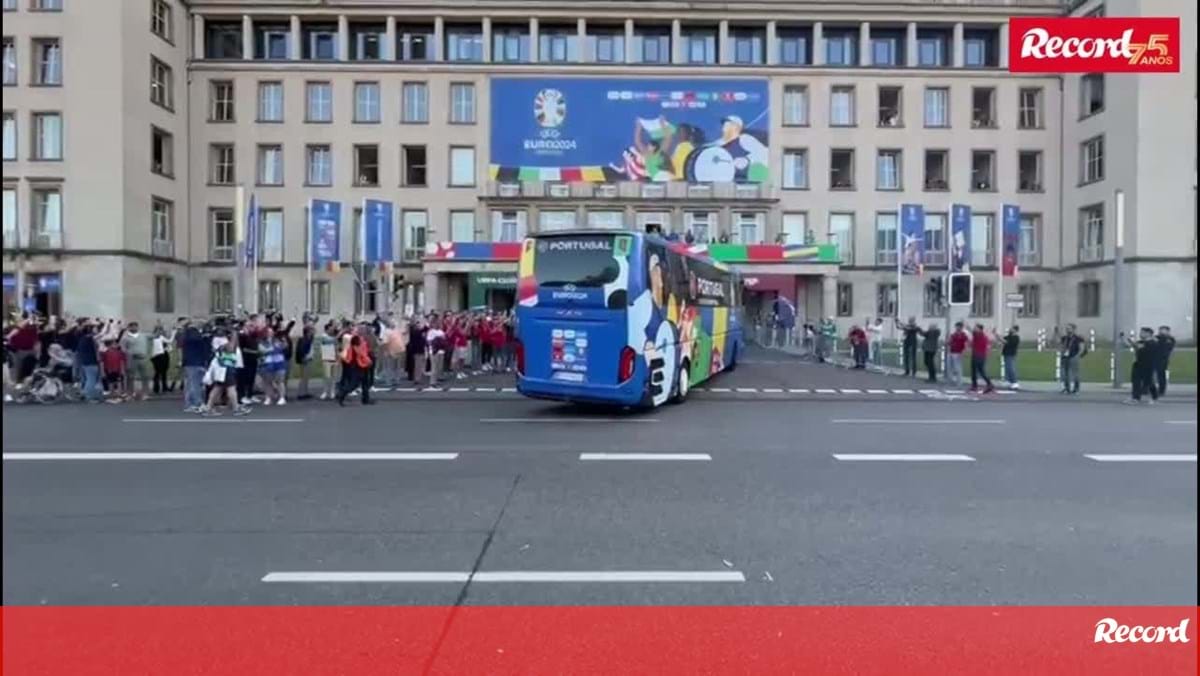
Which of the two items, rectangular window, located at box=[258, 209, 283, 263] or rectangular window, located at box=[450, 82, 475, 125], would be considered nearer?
rectangular window, located at box=[258, 209, 283, 263]

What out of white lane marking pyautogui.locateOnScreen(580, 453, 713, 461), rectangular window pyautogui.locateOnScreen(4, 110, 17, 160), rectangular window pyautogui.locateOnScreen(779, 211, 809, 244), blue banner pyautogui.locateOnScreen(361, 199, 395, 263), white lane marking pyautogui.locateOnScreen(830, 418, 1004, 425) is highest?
rectangular window pyautogui.locateOnScreen(4, 110, 17, 160)

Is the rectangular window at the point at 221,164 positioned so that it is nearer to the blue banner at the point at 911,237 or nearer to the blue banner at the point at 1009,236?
the blue banner at the point at 911,237

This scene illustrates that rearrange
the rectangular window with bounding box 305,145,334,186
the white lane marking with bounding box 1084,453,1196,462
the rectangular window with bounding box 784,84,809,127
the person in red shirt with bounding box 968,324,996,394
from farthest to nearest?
the rectangular window with bounding box 784,84,809,127
the rectangular window with bounding box 305,145,334,186
the person in red shirt with bounding box 968,324,996,394
the white lane marking with bounding box 1084,453,1196,462

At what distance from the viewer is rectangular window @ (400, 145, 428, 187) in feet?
177

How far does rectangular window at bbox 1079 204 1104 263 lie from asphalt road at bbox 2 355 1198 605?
40.0 meters

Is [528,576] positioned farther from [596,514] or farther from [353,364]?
A: [353,364]

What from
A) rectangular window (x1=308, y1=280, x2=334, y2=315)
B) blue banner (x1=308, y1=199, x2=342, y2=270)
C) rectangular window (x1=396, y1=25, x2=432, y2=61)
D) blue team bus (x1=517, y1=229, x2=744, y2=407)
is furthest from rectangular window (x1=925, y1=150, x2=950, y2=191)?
blue team bus (x1=517, y1=229, x2=744, y2=407)

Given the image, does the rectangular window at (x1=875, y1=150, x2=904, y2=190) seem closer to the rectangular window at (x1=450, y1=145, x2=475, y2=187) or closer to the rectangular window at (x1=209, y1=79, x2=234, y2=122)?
the rectangular window at (x1=450, y1=145, x2=475, y2=187)

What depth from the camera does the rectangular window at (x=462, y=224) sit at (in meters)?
53.8

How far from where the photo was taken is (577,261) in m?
16.2

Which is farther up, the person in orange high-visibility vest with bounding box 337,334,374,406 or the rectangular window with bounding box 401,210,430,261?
the rectangular window with bounding box 401,210,430,261

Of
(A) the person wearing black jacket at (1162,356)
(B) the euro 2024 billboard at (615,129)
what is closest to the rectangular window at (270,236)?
(B) the euro 2024 billboard at (615,129)

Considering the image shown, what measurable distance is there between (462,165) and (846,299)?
23.6 meters

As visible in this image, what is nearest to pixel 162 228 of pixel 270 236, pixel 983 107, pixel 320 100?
pixel 270 236
